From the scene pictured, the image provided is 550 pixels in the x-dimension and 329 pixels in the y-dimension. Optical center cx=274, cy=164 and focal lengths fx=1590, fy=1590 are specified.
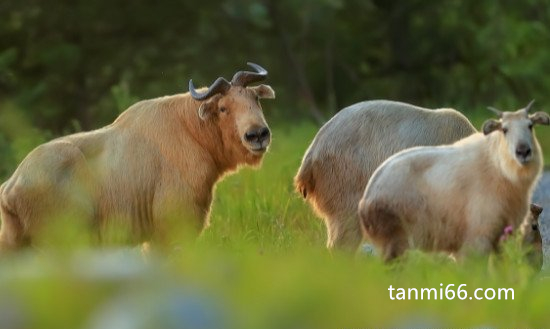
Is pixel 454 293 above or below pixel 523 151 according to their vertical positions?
below

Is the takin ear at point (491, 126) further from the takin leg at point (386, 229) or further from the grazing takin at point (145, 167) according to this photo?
the grazing takin at point (145, 167)

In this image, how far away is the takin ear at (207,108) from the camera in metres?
10.1

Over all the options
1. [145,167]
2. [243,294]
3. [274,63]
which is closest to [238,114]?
[145,167]

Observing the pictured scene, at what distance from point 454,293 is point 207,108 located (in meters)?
3.77

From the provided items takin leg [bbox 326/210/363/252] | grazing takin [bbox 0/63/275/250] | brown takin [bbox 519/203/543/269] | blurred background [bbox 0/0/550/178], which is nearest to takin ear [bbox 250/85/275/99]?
grazing takin [bbox 0/63/275/250]

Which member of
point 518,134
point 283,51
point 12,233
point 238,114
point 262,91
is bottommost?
point 12,233

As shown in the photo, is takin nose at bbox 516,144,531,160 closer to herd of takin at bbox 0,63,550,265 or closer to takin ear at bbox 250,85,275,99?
herd of takin at bbox 0,63,550,265

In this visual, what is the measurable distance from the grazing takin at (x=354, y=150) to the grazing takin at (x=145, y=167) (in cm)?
45

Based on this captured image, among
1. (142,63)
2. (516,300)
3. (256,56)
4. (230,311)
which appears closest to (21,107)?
(142,63)

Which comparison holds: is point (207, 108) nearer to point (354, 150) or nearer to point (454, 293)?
point (354, 150)

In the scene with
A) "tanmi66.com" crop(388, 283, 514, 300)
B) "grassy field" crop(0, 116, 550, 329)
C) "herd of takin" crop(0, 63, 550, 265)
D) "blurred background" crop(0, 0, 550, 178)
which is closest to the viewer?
"grassy field" crop(0, 116, 550, 329)

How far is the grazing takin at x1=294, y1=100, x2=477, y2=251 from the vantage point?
33.8ft

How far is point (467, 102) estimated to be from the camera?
1103 inches

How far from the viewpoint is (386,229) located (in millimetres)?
8664
